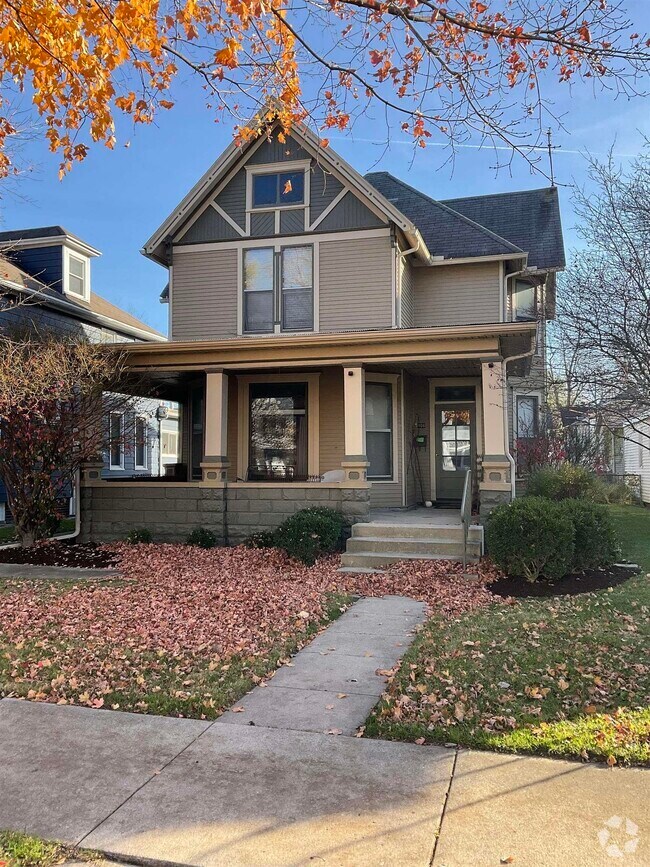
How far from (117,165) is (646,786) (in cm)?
997

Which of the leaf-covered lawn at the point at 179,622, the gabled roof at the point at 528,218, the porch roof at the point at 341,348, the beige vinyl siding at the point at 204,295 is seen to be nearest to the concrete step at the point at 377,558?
the leaf-covered lawn at the point at 179,622

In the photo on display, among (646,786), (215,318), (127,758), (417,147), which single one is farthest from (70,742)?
(215,318)

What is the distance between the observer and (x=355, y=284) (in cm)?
1269

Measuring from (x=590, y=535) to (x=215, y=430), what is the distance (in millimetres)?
6160

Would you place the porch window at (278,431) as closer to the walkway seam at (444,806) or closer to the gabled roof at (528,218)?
the gabled roof at (528,218)

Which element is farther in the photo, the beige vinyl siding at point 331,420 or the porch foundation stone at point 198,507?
the beige vinyl siding at point 331,420

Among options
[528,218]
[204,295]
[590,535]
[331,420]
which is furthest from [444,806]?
[528,218]

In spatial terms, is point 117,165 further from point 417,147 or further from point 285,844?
point 285,844

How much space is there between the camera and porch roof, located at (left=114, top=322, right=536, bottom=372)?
33.8 feet

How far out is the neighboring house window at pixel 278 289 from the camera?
1300 centimetres

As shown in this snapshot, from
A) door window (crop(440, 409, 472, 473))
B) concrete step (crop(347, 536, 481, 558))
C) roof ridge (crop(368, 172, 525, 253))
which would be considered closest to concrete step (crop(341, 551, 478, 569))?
concrete step (crop(347, 536, 481, 558))

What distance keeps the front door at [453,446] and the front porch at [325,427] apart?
0.02 meters

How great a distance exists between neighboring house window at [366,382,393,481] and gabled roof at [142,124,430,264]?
2908mm

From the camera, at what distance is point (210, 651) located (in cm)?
550
